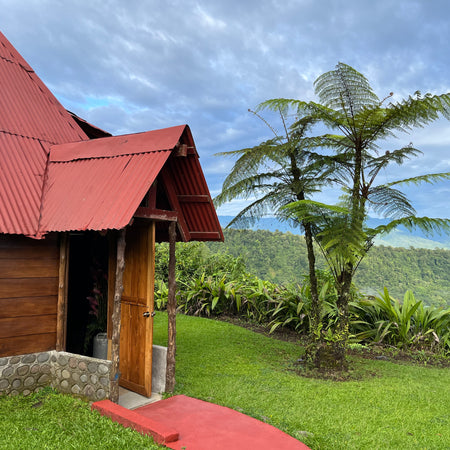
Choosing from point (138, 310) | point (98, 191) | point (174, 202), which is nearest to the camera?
point (98, 191)

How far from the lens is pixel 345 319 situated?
716cm

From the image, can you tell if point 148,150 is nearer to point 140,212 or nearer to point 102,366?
point 140,212

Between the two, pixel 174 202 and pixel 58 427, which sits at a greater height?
pixel 174 202

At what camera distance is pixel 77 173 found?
553 cm

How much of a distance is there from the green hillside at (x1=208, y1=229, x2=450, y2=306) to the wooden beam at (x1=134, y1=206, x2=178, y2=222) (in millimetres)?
14757

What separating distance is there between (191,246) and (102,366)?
34.8 ft

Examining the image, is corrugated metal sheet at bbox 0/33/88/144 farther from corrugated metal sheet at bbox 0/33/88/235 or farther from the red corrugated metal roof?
the red corrugated metal roof

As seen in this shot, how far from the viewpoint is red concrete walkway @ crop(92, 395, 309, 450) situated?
4.05m

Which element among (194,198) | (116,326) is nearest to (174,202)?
(194,198)

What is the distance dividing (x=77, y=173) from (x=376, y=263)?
20.6m

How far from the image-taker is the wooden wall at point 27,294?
5.16 metres

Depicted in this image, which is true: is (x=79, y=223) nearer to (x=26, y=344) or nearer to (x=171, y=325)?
(x=26, y=344)

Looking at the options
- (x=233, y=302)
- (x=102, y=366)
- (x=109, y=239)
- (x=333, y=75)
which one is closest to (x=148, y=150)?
(x=109, y=239)

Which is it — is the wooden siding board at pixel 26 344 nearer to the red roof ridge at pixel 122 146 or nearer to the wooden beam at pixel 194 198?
the red roof ridge at pixel 122 146
